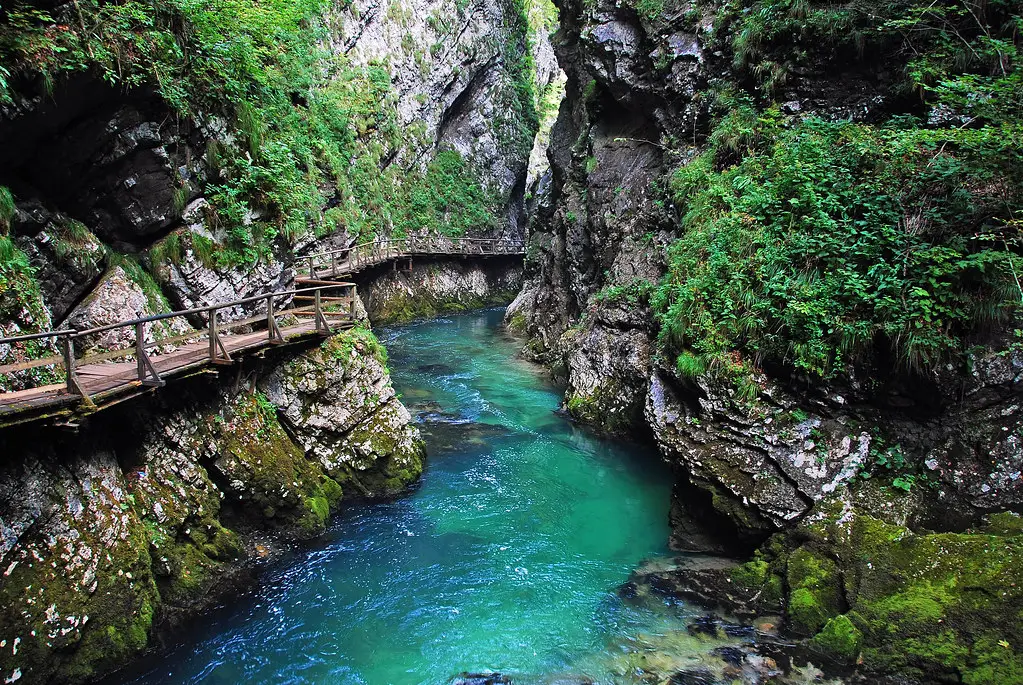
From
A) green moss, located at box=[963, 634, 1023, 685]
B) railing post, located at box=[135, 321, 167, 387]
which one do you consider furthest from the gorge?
railing post, located at box=[135, 321, 167, 387]

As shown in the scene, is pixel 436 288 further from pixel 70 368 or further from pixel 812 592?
pixel 812 592

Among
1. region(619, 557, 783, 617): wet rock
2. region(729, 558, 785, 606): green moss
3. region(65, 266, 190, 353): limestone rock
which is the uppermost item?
region(65, 266, 190, 353): limestone rock

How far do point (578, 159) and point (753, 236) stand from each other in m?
11.7

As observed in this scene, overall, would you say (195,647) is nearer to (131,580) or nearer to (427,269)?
(131,580)

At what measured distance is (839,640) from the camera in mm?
7129

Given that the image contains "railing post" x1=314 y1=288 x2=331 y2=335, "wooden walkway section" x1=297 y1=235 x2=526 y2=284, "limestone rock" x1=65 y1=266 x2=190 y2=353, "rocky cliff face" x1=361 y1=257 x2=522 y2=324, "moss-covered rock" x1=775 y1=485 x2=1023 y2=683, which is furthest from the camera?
"rocky cliff face" x1=361 y1=257 x2=522 y2=324

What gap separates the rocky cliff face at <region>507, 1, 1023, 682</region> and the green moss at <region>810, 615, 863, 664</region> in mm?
20

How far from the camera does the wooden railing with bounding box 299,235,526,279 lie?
2037 cm

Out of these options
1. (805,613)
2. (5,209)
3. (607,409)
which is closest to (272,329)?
(5,209)

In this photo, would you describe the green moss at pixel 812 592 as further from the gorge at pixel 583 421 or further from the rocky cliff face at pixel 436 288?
the rocky cliff face at pixel 436 288

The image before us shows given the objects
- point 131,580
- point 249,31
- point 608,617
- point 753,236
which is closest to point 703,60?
point 753,236

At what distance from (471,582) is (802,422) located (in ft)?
18.6

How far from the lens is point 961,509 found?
777 cm

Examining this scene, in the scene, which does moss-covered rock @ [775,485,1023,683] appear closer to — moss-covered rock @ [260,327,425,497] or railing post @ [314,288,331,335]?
moss-covered rock @ [260,327,425,497]
